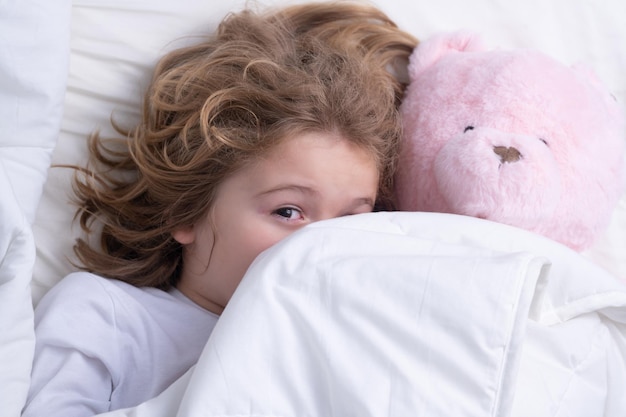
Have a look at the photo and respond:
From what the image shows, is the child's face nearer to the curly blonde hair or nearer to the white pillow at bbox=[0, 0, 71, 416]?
the curly blonde hair

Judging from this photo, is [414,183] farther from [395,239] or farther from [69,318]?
[69,318]

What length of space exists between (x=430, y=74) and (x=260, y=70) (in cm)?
26

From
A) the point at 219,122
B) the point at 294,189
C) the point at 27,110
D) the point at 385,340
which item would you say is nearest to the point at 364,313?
the point at 385,340

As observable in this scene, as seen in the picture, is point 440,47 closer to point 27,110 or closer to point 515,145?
point 515,145

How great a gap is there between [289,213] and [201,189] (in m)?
0.13

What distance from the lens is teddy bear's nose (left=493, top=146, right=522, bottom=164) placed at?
1058 millimetres

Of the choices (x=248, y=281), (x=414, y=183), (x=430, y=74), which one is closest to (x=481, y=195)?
(x=414, y=183)

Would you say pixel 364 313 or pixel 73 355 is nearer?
pixel 364 313

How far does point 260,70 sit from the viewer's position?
3.65 feet

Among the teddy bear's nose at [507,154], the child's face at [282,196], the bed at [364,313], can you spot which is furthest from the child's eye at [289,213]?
the teddy bear's nose at [507,154]

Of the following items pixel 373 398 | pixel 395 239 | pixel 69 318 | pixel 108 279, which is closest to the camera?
pixel 373 398

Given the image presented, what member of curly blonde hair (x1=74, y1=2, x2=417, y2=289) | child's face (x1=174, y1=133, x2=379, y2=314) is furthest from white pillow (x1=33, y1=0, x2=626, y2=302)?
child's face (x1=174, y1=133, x2=379, y2=314)

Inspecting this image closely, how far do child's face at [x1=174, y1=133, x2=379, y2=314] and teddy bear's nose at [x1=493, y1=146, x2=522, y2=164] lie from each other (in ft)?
0.56

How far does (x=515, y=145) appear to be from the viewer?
107 cm
